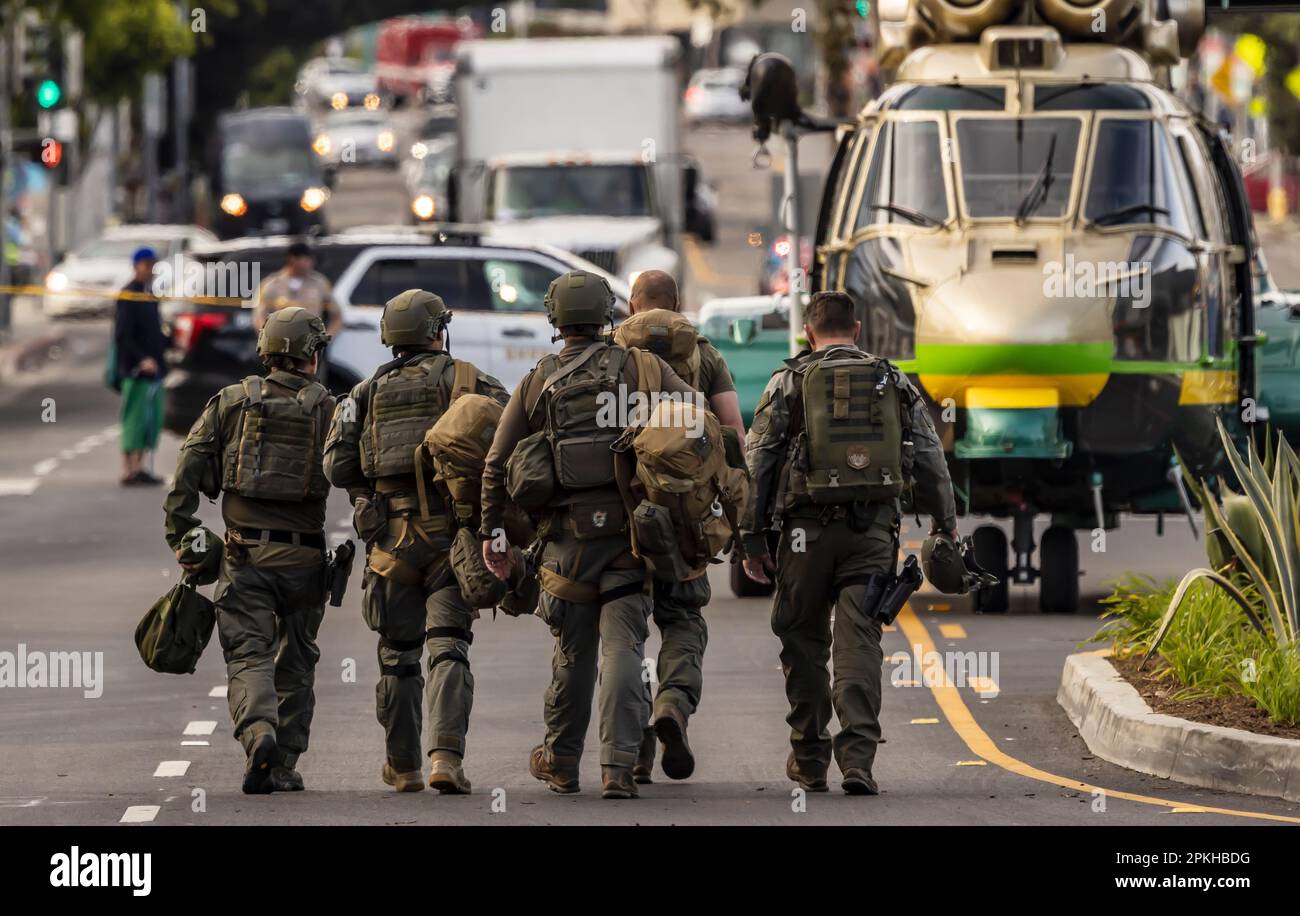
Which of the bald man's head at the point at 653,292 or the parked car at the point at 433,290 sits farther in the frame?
the parked car at the point at 433,290

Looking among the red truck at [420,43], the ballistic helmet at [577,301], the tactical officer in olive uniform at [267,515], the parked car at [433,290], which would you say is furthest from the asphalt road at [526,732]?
the red truck at [420,43]

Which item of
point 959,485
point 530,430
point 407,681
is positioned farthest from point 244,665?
point 959,485

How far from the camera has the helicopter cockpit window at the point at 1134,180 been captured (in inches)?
648

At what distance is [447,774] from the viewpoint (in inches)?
423

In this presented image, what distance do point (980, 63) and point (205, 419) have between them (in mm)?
7591

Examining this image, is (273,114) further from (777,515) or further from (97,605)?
(777,515)

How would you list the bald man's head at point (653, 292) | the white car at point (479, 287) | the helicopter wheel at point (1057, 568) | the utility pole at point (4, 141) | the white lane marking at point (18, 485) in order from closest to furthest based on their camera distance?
the bald man's head at point (653, 292)
the helicopter wheel at point (1057, 568)
the white lane marking at point (18, 485)
the white car at point (479, 287)
the utility pole at point (4, 141)

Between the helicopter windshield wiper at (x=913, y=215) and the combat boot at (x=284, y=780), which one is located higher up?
the helicopter windshield wiper at (x=913, y=215)

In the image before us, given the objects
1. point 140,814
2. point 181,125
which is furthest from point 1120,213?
point 181,125

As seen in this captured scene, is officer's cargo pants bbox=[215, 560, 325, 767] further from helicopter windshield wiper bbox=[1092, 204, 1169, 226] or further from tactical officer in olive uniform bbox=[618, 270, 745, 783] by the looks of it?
helicopter windshield wiper bbox=[1092, 204, 1169, 226]

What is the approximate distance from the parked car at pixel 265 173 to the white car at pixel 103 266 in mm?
6398

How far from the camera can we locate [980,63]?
57.2 feet

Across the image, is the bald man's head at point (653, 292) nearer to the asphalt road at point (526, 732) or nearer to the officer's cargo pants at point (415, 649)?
the officer's cargo pants at point (415, 649)

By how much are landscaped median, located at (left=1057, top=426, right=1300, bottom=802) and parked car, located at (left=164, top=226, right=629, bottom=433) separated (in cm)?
1058
